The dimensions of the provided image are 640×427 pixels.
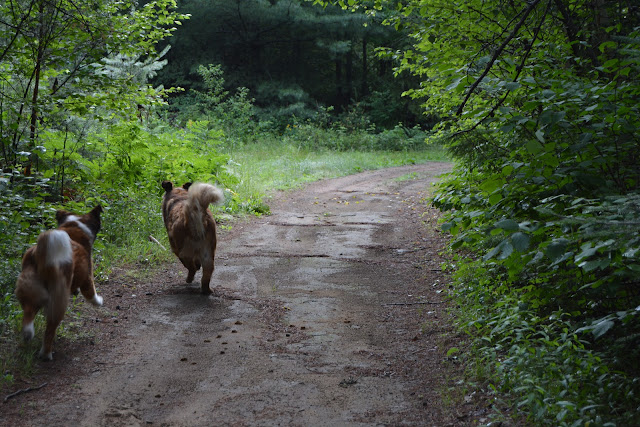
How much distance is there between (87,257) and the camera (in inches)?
224

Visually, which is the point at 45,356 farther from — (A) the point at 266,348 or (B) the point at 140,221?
(B) the point at 140,221

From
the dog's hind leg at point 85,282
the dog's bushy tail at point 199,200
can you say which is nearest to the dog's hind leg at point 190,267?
the dog's bushy tail at point 199,200

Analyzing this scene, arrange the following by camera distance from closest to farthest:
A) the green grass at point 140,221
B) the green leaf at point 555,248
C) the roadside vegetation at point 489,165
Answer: the green leaf at point 555,248 < the roadside vegetation at point 489,165 < the green grass at point 140,221

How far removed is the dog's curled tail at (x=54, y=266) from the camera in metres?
4.83

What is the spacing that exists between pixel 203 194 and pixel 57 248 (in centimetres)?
230

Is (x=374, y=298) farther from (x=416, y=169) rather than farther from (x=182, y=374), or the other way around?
(x=416, y=169)

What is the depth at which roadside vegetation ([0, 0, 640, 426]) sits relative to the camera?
3.88 meters

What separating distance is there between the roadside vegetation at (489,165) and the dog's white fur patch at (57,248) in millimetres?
894

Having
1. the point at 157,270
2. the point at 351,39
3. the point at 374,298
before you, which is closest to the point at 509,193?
the point at 374,298

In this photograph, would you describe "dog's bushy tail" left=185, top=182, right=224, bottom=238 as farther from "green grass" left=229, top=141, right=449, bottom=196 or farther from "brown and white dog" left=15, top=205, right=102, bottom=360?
"green grass" left=229, top=141, right=449, bottom=196

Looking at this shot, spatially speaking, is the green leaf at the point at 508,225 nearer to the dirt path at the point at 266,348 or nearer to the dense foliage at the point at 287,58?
the dirt path at the point at 266,348

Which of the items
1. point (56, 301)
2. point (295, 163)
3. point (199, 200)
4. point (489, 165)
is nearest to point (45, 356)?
point (56, 301)

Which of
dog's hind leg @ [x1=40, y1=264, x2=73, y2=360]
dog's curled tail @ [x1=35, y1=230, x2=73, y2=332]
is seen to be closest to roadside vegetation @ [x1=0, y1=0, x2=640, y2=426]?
dog's hind leg @ [x1=40, y1=264, x2=73, y2=360]

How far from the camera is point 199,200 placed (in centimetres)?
697
